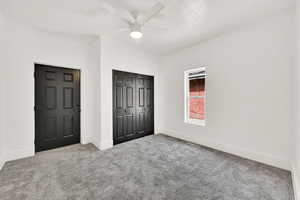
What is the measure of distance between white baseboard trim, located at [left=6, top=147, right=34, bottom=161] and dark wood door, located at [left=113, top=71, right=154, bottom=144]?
5.76 ft

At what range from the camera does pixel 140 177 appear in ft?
6.57

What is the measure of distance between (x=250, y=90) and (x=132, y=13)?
2725mm

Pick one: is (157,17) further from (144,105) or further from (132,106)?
(144,105)

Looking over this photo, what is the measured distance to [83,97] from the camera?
11.3 feet

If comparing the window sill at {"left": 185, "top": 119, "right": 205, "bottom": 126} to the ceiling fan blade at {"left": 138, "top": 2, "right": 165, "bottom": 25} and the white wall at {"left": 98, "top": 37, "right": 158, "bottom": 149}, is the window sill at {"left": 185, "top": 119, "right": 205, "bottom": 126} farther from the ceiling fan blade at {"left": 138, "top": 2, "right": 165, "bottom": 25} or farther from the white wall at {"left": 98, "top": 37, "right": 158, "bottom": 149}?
the ceiling fan blade at {"left": 138, "top": 2, "right": 165, "bottom": 25}

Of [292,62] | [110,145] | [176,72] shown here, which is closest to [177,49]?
[176,72]

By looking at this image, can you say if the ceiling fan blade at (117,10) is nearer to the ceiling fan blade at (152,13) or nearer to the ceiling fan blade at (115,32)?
the ceiling fan blade at (152,13)

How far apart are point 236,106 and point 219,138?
34.0 inches

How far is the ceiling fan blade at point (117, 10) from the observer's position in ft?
6.67

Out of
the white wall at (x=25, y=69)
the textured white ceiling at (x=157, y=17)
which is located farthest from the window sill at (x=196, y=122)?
the white wall at (x=25, y=69)

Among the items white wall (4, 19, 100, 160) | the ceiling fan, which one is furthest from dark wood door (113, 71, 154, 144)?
the ceiling fan

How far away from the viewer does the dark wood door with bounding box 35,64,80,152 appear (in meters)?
2.87

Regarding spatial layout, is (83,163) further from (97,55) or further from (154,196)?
(97,55)

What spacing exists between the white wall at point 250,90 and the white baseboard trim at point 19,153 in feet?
12.6
